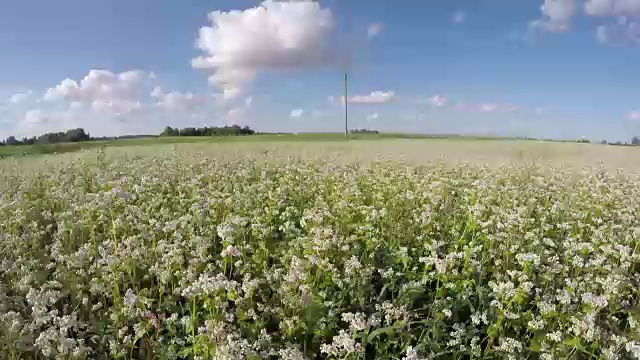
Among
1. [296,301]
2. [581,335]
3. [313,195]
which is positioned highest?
[313,195]

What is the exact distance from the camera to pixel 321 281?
14.8ft

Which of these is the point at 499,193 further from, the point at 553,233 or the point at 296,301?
the point at 296,301

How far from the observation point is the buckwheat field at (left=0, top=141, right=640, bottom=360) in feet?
11.8

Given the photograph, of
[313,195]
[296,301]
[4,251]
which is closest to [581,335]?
[296,301]

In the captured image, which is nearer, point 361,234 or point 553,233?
point 361,234

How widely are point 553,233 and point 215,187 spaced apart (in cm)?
581

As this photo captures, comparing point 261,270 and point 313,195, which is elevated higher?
point 313,195

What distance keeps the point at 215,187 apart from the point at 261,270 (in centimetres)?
385

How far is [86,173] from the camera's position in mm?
10703

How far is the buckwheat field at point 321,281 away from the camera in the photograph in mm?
3594

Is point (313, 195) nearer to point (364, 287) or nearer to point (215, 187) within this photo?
point (215, 187)

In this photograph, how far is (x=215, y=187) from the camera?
8.38 meters

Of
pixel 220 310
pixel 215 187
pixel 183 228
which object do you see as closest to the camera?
pixel 220 310

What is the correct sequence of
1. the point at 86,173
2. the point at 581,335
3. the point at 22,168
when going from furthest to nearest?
the point at 22,168 < the point at 86,173 < the point at 581,335
